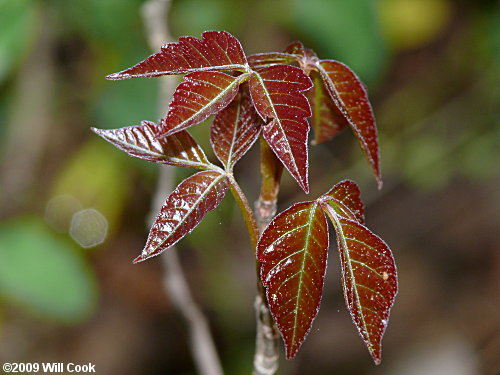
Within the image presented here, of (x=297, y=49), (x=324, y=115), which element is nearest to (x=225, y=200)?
(x=324, y=115)

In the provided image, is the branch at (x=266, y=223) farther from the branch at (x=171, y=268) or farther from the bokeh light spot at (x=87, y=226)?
the bokeh light spot at (x=87, y=226)

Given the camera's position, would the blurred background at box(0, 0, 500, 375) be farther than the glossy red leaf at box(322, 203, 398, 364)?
Yes

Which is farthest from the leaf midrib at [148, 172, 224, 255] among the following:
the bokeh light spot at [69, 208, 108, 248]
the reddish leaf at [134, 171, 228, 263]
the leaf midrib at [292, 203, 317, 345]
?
the bokeh light spot at [69, 208, 108, 248]

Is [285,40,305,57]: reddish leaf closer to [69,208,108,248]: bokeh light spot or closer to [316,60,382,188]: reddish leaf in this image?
[316,60,382,188]: reddish leaf

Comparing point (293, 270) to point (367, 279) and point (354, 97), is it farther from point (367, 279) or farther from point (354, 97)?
point (354, 97)

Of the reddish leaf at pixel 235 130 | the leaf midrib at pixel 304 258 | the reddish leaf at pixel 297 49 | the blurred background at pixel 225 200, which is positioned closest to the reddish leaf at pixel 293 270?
the leaf midrib at pixel 304 258

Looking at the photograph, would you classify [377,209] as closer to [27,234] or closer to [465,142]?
[465,142]

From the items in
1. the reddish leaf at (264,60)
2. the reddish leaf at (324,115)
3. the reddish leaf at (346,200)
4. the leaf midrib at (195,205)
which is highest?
the reddish leaf at (264,60)
